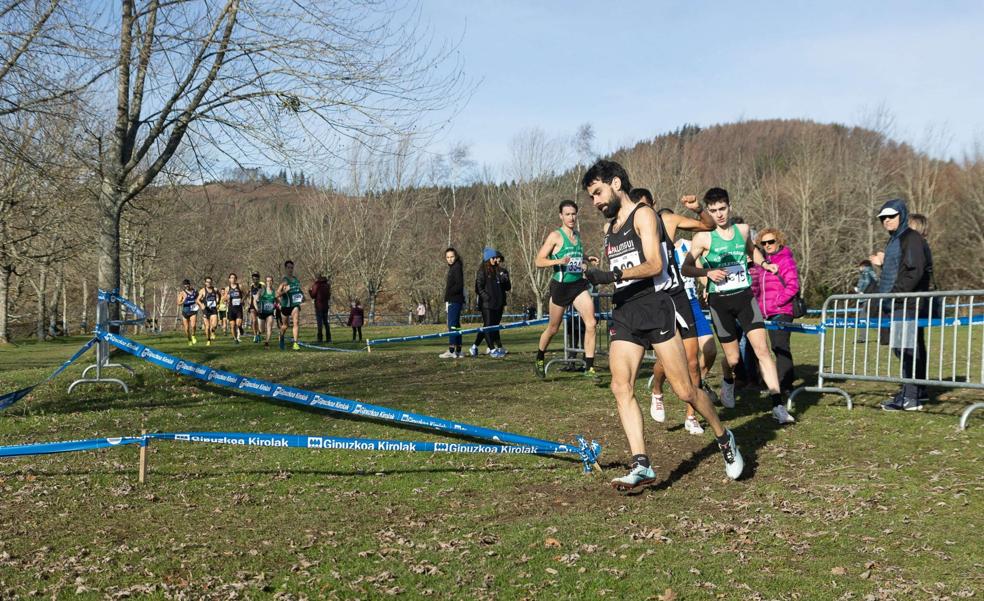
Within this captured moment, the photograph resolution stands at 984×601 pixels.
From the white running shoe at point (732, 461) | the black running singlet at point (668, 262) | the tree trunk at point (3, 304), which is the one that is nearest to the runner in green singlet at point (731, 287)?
the black running singlet at point (668, 262)

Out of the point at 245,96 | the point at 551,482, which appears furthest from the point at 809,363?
the point at 245,96

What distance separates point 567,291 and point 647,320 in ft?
17.2

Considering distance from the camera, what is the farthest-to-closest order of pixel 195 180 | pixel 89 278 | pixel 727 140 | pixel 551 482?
pixel 727 140, pixel 89 278, pixel 195 180, pixel 551 482

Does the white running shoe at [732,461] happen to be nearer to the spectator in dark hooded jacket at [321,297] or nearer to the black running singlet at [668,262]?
the black running singlet at [668,262]

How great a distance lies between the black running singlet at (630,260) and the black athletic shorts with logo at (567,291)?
16.2ft

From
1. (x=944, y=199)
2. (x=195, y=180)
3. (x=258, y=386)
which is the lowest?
(x=258, y=386)

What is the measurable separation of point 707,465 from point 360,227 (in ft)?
175

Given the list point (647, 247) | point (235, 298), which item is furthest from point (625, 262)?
point (235, 298)

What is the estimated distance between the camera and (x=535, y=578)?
174 inches

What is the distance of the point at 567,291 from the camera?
450 inches

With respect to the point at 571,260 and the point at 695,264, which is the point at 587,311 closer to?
the point at 571,260

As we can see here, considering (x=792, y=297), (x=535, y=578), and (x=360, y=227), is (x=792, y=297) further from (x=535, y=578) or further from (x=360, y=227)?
(x=360, y=227)

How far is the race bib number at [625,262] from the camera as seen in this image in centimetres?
627

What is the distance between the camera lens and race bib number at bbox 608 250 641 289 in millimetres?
6270
